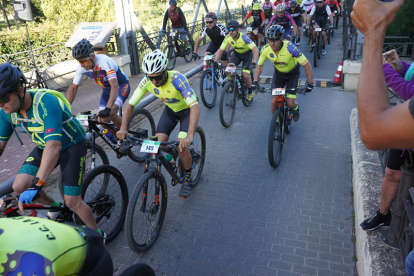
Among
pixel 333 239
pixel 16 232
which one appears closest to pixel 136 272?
pixel 16 232

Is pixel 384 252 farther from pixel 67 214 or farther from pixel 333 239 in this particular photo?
pixel 67 214

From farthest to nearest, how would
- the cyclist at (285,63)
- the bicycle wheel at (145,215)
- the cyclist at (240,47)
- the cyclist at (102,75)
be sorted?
1. the cyclist at (240,47)
2. the cyclist at (285,63)
3. the cyclist at (102,75)
4. the bicycle wheel at (145,215)

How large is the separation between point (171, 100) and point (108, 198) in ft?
5.19

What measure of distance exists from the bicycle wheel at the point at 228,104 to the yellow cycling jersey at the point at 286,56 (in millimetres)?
1186

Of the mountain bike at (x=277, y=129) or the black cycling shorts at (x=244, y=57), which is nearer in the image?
the mountain bike at (x=277, y=129)

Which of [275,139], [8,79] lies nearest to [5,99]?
[8,79]

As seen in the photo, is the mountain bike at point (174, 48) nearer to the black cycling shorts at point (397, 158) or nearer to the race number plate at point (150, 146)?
the race number plate at point (150, 146)

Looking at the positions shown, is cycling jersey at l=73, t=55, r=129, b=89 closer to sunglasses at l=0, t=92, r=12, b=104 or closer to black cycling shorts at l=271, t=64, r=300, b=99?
sunglasses at l=0, t=92, r=12, b=104

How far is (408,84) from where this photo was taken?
292 cm

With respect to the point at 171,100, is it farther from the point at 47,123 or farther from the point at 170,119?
the point at 47,123

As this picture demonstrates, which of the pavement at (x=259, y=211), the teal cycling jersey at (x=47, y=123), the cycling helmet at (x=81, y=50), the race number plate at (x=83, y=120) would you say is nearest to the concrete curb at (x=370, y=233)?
the pavement at (x=259, y=211)

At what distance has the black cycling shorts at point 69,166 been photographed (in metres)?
3.36

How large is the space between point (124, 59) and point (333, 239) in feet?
31.7

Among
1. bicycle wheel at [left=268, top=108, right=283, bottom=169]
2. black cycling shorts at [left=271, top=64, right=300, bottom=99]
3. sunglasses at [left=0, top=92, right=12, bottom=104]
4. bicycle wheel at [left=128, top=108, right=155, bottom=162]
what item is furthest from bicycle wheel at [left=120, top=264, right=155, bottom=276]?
black cycling shorts at [left=271, top=64, right=300, bottom=99]
